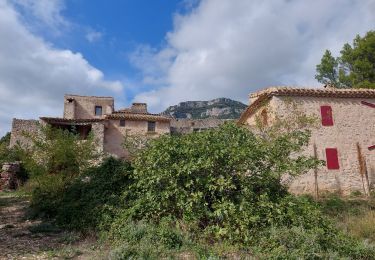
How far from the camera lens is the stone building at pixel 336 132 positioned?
15.8m

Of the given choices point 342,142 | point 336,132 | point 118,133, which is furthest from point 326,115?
point 118,133

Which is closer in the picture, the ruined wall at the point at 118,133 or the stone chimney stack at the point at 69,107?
the ruined wall at the point at 118,133

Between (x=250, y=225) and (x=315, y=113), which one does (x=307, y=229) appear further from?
(x=315, y=113)

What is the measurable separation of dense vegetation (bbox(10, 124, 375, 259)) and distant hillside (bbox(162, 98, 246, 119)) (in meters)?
64.3

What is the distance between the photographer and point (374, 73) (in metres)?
21.8

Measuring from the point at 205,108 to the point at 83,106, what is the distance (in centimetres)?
4642

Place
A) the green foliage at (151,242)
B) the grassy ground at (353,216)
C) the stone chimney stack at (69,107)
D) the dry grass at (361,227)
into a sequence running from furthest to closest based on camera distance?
the stone chimney stack at (69,107), the grassy ground at (353,216), the dry grass at (361,227), the green foliage at (151,242)

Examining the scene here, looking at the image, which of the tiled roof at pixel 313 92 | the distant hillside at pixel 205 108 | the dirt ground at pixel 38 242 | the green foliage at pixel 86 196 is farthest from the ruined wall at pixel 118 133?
A: the distant hillside at pixel 205 108

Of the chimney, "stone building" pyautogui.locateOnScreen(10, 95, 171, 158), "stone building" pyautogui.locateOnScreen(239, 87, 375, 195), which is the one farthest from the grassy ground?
the chimney

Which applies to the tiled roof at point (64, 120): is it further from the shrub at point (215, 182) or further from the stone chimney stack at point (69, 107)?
the shrub at point (215, 182)

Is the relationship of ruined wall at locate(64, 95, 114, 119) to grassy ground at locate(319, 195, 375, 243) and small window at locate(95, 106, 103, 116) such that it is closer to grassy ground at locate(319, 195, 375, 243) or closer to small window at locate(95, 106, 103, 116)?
small window at locate(95, 106, 103, 116)

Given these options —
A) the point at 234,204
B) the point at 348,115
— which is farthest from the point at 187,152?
the point at 348,115

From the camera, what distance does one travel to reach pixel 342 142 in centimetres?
1639

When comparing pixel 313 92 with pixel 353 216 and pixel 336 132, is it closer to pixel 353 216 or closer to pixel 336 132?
pixel 336 132
